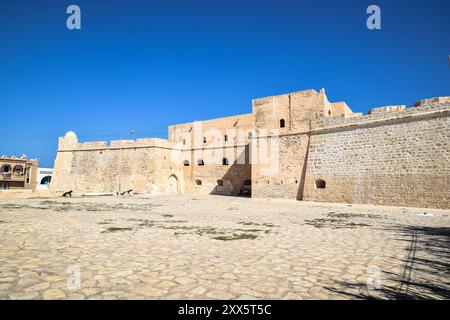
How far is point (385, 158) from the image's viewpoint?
1496 centimetres

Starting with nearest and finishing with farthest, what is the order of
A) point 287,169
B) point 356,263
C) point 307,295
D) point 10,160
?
point 307,295, point 356,263, point 287,169, point 10,160

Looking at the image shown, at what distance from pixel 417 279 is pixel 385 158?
13156 mm

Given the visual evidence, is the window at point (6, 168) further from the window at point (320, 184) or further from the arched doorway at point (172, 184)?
the window at point (320, 184)

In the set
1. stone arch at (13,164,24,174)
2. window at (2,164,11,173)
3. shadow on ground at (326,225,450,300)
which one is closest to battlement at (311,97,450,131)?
shadow on ground at (326,225,450,300)

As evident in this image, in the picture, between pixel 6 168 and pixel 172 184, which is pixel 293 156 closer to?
pixel 172 184

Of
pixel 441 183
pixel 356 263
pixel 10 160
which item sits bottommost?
pixel 356 263

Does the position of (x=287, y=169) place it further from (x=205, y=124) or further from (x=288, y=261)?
(x=288, y=261)

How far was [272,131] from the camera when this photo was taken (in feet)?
67.8

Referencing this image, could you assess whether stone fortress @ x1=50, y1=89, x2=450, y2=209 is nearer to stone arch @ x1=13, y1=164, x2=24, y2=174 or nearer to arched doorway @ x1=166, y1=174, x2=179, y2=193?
arched doorway @ x1=166, y1=174, x2=179, y2=193

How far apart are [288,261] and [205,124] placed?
25.6 metres

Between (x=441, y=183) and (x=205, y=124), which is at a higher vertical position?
(x=205, y=124)

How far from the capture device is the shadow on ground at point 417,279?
114 inches

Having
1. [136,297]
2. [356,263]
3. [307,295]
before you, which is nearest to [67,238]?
[136,297]
